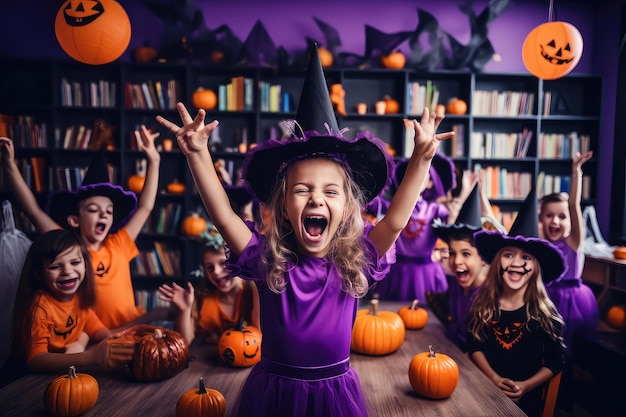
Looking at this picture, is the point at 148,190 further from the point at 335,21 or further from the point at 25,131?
the point at 335,21

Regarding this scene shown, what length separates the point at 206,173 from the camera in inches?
55.6

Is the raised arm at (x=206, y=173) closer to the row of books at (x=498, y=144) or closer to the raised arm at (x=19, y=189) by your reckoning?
the raised arm at (x=19, y=189)

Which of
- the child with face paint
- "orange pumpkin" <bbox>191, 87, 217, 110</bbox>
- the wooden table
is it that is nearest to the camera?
the wooden table

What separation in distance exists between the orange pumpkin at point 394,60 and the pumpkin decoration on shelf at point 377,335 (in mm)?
4080

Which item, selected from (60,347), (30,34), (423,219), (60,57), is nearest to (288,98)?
(423,219)

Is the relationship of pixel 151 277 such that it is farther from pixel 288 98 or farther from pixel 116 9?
pixel 116 9

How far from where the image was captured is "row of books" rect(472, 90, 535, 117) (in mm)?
5652

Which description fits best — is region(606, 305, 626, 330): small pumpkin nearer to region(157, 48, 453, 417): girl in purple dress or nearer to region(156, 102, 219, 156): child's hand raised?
region(157, 48, 453, 417): girl in purple dress

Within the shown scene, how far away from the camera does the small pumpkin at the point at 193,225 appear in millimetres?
5438

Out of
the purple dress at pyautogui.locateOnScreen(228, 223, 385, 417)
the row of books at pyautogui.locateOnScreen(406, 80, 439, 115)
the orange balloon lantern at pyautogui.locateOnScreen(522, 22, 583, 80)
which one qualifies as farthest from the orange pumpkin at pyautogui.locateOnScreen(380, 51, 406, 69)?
the purple dress at pyautogui.locateOnScreen(228, 223, 385, 417)

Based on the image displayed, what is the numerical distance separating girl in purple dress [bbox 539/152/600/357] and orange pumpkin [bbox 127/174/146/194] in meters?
4.25

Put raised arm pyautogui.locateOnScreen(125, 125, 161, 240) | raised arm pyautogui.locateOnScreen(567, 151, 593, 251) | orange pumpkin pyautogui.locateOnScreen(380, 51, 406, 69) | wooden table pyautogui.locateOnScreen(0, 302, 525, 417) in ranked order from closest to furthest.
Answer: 1. wooden table pyautogui.locateOnScreen(0, 302, 525, 417)
2. raised arm pyautogui.locateOnScreen(125, 125, 161, 240)
3. raised arm pyautogui.locateOnScreen(567, 151, 593, 251)
4. orange pumpkin pyautogui.locateOnScreen(380, 51, 406, 69)

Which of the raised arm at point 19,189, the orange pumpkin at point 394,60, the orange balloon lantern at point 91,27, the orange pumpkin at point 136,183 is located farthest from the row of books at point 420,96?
the raised arm at point 19,189

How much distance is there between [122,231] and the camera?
3102 mm
